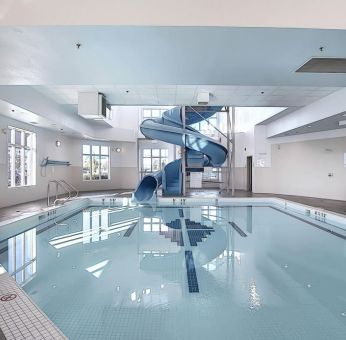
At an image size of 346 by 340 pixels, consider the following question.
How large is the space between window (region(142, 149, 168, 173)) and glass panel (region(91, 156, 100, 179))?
8.44 feet

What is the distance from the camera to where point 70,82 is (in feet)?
13.4

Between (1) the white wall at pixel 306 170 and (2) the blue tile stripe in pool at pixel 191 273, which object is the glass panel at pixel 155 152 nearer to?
(1) the white wall at pixel 306 170

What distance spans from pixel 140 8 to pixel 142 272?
274 cm

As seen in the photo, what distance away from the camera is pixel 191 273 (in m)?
3.01

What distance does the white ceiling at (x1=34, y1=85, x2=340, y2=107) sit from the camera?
5688mm

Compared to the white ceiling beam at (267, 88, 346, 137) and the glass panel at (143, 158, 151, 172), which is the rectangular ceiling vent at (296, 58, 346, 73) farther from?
the glass panel at (143, 158, 151, 172)

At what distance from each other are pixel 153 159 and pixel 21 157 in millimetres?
7151

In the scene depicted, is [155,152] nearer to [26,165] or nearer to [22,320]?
[26,165]

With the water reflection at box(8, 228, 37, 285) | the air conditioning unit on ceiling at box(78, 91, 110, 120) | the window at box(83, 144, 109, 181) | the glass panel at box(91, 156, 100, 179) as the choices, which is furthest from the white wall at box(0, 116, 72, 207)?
the water reflection at box(8, 228, 37, 285)

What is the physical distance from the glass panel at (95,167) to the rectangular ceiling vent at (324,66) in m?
9.64

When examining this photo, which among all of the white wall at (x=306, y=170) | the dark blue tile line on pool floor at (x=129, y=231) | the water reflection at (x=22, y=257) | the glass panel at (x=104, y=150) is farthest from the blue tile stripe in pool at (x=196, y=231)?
the glass panel at (x=104, y=150)

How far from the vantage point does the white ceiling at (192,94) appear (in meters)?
5.69

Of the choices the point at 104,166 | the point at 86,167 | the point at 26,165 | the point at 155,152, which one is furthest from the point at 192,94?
the point at 155,152

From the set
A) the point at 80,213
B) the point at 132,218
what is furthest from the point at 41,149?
the point at 132,218
